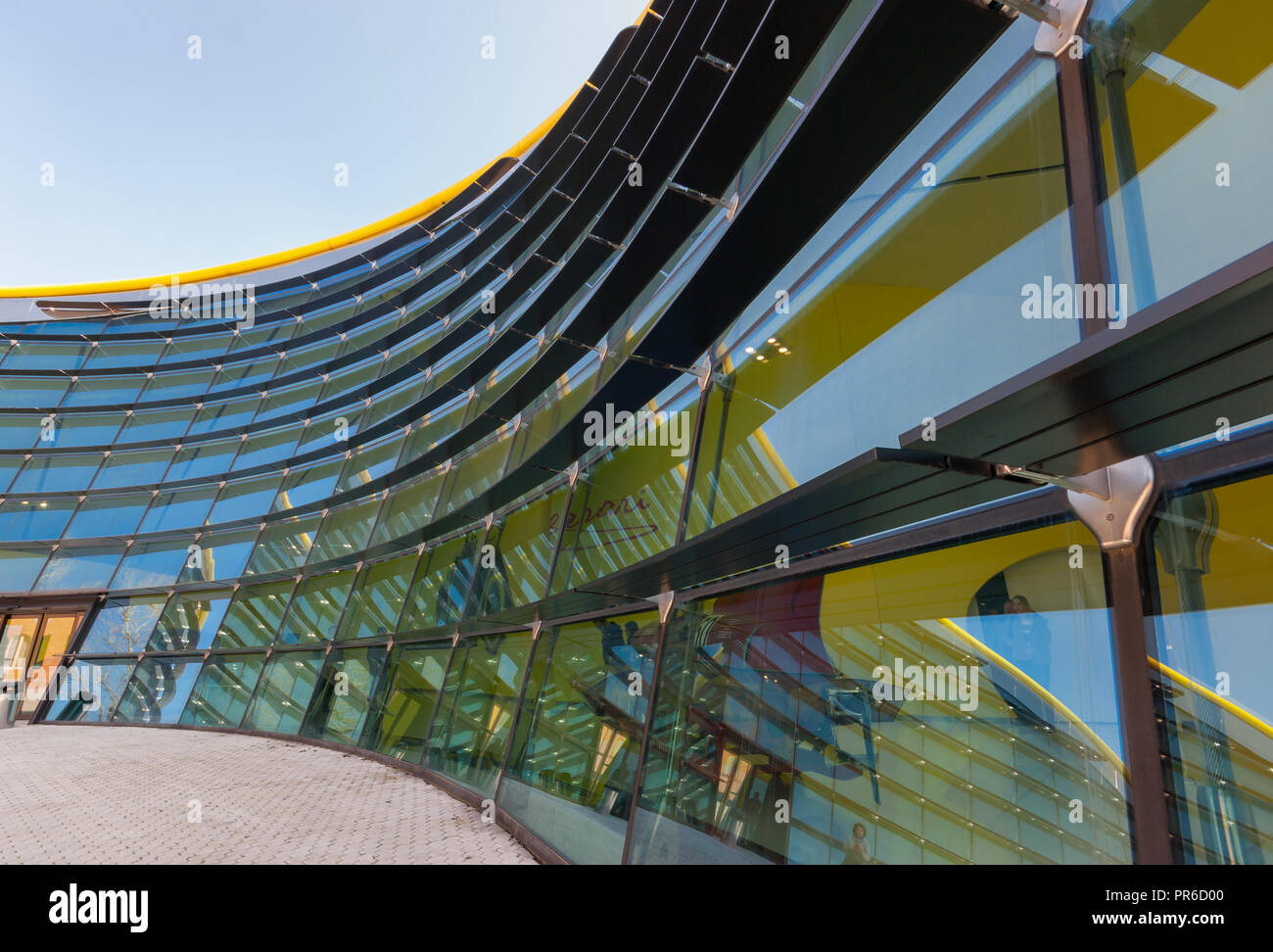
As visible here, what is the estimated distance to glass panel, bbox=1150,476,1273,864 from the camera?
2254 mm

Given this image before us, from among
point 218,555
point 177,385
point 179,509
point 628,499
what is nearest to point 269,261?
point 177,385

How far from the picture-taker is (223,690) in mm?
16359

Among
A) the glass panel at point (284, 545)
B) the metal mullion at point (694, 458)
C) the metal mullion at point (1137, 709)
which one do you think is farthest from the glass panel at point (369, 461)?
the metal mullion at point (1137, 709)

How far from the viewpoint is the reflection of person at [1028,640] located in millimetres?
2980

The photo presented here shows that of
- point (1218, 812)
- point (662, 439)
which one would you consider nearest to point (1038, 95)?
point (1218, 812)

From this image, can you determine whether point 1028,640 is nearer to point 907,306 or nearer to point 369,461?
point 907,306

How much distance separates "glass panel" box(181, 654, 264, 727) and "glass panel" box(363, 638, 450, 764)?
5295mm

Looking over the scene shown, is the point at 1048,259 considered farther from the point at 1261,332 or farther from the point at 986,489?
the point at 1261,332

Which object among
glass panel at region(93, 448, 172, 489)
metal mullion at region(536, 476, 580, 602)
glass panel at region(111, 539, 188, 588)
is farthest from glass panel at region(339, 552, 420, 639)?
glass panel at region(93, 448, 172, 489)

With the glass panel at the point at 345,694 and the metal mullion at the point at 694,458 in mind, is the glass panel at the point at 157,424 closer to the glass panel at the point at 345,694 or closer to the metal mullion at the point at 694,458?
the glass panel at the point at 345,694

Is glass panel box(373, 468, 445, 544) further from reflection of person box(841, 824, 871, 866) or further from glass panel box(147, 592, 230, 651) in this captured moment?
reflection of person box(841, 824, 871, 866)

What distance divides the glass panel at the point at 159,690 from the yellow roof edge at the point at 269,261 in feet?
49.5

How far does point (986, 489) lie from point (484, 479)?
32.3 ft

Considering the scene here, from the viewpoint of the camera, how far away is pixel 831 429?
4.71 m
